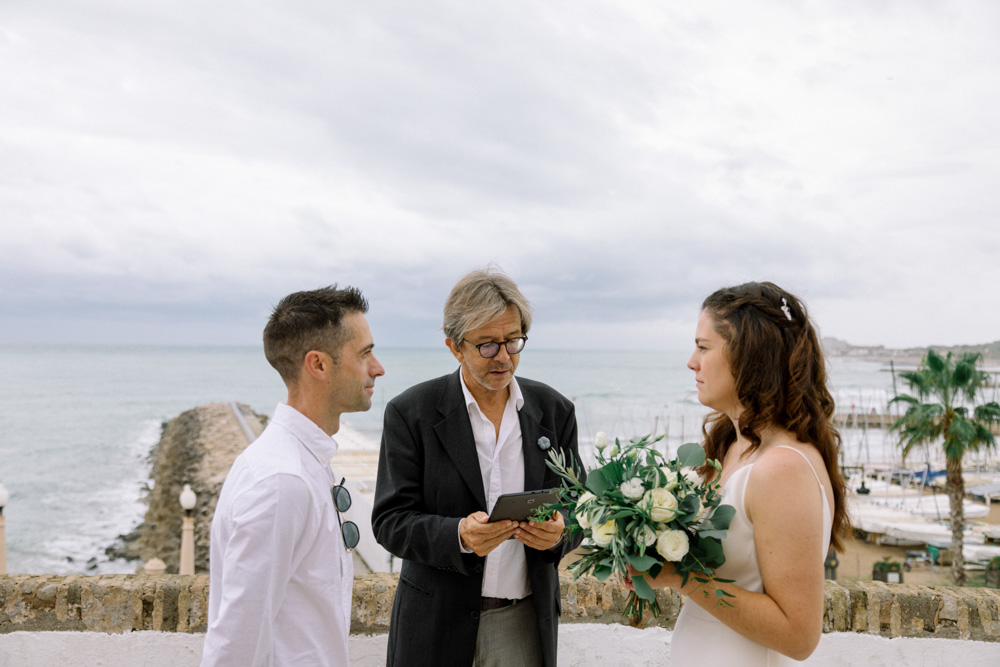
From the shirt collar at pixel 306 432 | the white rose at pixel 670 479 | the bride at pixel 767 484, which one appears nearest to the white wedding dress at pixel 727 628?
the bride at pixel 767 484

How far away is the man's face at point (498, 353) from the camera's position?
7.96 feet

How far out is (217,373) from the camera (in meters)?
97.6

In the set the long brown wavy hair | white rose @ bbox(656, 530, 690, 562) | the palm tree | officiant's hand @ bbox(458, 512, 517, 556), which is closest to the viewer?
white rose @ bbox(656, 530, 690, 562)

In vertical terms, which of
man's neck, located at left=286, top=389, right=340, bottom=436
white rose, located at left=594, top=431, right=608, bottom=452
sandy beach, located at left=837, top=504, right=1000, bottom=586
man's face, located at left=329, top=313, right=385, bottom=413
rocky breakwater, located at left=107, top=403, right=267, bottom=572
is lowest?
sandy beach, located at left=837, top=504, right=1000, bottom=586

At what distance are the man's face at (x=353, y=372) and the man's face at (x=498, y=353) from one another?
426 mm

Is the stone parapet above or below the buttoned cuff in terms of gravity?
below

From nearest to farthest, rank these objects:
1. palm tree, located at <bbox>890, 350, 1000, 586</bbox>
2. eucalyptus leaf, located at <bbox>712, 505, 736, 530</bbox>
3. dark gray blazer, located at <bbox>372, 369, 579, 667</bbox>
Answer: eucalyptus leaf, located at <bbox>712, 505, 736, 530</bbox>
dark gray blazer, located at <bbox>372, 369, 579, 667</bbox>
palm tree, located at <bbox>890, 350, 1000, 586</bbox>

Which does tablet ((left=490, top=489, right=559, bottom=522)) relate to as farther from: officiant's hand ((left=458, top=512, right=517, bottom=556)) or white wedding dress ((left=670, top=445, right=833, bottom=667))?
white wedding dress ((left=670, top=445, right=833, bottom=667))

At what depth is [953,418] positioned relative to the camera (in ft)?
61.9

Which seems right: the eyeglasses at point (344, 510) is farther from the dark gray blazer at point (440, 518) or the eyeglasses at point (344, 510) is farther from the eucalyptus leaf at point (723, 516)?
the eucalyptus leaf at point (723, 516)

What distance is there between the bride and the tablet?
365 millimetres

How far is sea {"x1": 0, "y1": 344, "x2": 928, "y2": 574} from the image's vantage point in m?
24.5

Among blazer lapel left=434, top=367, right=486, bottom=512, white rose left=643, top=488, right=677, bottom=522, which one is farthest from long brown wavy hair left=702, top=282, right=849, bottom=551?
blazer lapel left=434, top=367, right=486, bottom=512

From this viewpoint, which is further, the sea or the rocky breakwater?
the sea
